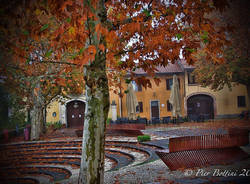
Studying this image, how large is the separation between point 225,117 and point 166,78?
26.9 feet

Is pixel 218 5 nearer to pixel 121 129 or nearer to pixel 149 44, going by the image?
pixel 149 44

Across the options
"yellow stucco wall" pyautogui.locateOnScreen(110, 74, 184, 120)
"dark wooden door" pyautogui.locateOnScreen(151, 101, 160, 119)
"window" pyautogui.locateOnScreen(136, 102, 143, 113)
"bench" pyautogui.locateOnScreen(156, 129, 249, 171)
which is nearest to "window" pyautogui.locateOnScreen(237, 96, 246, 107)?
"yellow stucco wall" pyautogui.locateOnScreen(110, 74, 184, 120)

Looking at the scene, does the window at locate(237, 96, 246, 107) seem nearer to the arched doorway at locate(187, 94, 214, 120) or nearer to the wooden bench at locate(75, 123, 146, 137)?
the arched doorway at locate(187, 94, 214, 120)

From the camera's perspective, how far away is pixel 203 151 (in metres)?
6.26

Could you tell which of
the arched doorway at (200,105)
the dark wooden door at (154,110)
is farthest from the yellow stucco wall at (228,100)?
the dark wooden door at (154,110)

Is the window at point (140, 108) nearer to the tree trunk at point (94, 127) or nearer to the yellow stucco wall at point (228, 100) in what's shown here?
the yellow stucco wall at point (228, 100)

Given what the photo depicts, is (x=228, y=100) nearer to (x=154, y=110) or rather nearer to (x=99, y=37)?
(x=154, y=110)

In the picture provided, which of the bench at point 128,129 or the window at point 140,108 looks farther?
the window at point 140,108

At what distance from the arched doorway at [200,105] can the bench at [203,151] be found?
21.2 meters

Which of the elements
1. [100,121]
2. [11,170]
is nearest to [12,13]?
[100,121]

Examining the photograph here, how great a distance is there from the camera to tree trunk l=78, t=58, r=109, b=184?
4008mm

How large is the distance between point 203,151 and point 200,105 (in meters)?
21.9

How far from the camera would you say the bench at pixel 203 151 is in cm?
Answer: 604

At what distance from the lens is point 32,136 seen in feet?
49.7
